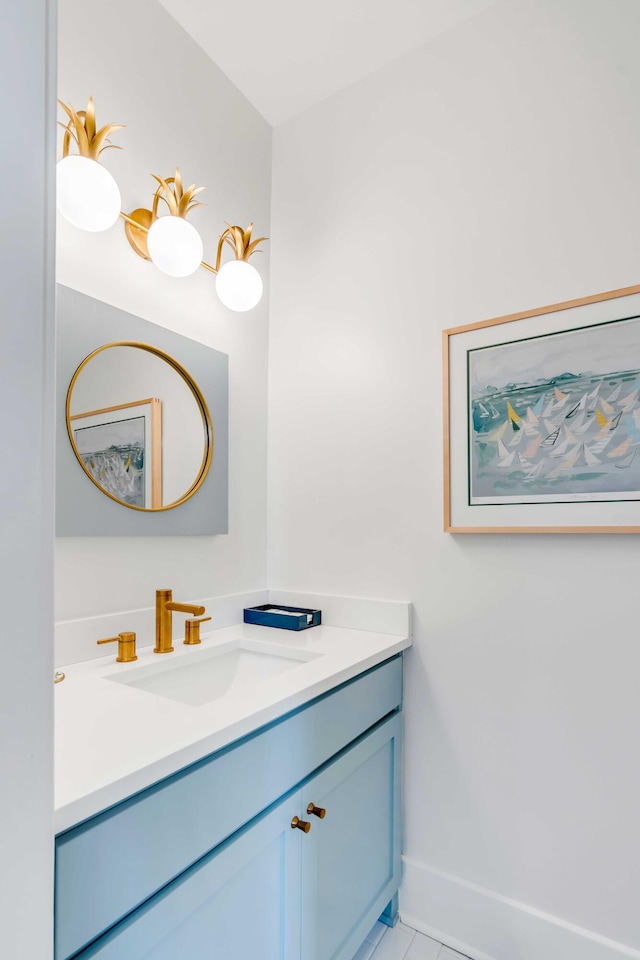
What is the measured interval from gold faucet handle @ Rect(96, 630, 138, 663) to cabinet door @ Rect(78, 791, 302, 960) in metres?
0.49

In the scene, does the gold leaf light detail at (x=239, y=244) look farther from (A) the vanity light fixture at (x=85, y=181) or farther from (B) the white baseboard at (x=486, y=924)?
(B) the white baseboard at (x=486, y=924)

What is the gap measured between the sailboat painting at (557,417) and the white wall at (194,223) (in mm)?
737

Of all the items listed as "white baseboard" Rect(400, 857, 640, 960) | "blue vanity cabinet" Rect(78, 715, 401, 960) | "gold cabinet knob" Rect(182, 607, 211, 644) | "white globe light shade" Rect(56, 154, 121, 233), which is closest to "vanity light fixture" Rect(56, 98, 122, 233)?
"white globe light shade" Rect(56, 154, 121, 233)

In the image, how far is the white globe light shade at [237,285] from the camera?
1.55 meters

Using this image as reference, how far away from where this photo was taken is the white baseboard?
124 cm

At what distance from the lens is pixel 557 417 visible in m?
1.31

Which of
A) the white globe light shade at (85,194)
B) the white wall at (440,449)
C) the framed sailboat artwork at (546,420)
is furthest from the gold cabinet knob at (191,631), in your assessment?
the white globe light shade at (85,194)

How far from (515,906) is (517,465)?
3.64ft

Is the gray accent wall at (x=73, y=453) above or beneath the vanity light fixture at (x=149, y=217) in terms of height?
beneath

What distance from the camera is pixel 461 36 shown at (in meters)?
1.52

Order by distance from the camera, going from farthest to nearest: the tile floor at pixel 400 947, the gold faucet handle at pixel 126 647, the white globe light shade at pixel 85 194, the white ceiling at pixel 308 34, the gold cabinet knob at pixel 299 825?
1. the white ceiling at pixel 308 34
2. the tile floor at pixel 400 947
3. the gold faucet handle at pixel 126 647
4. the white globe light shade at pixel 85 194
5. the gold cabinet knob at pixel 299 825

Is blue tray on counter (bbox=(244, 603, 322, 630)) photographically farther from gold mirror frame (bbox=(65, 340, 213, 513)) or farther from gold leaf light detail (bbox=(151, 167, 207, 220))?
gold leaf light detail (bbox=(151, 167, 207, 220))

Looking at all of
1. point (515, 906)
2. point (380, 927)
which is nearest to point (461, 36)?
point (515, 906)

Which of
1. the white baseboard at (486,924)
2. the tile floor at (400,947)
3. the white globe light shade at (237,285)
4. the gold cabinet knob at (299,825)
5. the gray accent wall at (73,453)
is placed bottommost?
the tile floor at (400,947)
